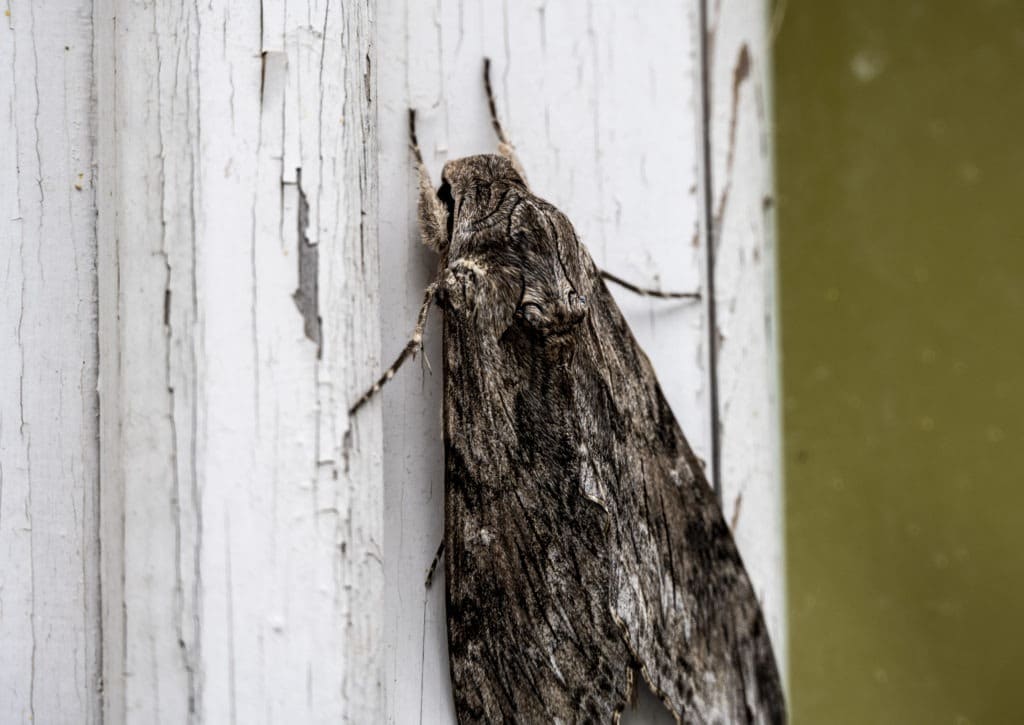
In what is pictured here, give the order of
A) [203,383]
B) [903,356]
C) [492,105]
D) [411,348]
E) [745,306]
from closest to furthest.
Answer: [203,383] → [411,348] → [492,105] → [745,306] → [903,356]

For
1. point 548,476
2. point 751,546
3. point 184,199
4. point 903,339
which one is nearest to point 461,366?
point 548,476

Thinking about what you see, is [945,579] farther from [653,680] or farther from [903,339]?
[653,680]

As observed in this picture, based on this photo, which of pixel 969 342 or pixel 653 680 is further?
pixel 969 342

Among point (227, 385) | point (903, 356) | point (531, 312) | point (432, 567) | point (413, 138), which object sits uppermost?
point (413, 138)

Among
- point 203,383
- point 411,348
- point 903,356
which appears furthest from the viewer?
point 903,356

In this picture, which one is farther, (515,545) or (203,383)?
(515,545)

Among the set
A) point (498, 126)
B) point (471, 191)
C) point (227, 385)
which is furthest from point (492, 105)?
point (227, 385)

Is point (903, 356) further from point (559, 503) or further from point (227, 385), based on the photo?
point (227, 385)

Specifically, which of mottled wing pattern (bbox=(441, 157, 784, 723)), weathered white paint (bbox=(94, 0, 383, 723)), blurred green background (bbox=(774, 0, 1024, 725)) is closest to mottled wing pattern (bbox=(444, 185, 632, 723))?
mottled wing pattern (bbox=(441, 157, 784, 723))
